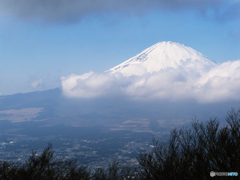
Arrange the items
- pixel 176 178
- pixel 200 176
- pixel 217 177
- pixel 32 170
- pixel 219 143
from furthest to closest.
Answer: pixel 32 170 < pixel 219 143 < pixel 176 178 < pixel 200 176 < pixel 217 177

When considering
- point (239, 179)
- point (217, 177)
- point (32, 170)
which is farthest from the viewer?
point (32, 170)

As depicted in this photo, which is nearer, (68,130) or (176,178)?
(176,178)

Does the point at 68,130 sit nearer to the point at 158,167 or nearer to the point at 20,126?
the point at 20,126

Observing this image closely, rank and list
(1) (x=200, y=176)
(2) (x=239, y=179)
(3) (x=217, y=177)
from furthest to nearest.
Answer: (1) (x=200, y=176), (3) (x=217, y=177), (2) (x=239, y=179)

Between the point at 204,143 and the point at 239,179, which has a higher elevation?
the point at 204,143

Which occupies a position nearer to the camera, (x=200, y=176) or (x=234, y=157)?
(x=200, y=176)

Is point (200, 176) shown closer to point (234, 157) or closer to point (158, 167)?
point (234, 157)

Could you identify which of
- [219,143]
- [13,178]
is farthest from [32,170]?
[219,143]

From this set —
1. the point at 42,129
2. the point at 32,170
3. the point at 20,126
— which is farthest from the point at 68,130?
the point at 32,170

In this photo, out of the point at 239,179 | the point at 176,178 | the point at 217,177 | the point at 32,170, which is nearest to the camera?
the point at 239,179
